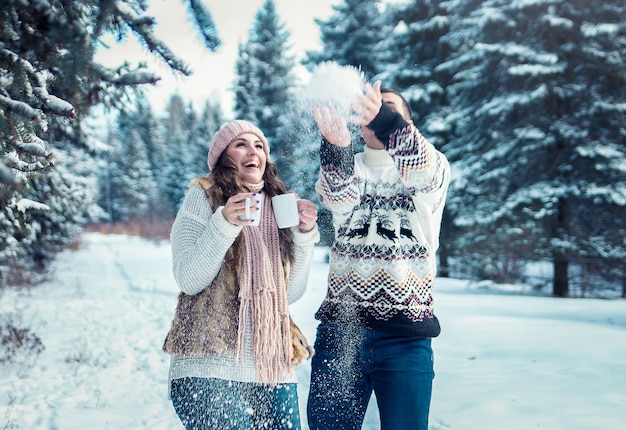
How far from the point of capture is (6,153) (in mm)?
1460

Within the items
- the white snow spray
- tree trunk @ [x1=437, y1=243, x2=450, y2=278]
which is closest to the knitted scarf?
the white snow spray

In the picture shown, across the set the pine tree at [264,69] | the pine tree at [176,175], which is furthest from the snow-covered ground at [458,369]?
the pine tree at [176,175]

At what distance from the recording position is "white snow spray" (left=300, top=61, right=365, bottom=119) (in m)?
2.07

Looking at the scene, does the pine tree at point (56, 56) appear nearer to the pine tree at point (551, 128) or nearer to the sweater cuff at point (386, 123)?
the sweater cuff at point (386, 123)

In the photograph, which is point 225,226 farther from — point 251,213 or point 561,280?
point 561,280

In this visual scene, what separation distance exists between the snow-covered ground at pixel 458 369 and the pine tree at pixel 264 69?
→ 13965 millimetres

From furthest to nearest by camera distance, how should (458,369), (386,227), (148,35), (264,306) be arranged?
1. (458,369)
2. (386,227)
3. (264,306)
4. (148,35)

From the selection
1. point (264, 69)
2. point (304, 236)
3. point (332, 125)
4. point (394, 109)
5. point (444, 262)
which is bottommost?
point (444, 262)

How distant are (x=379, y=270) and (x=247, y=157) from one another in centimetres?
79

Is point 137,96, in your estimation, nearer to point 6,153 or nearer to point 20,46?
point 6,153

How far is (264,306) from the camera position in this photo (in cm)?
205

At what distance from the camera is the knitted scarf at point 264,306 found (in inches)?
79.8

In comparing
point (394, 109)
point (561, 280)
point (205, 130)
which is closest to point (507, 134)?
point (561, 280)

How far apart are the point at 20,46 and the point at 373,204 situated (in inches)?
57.8
